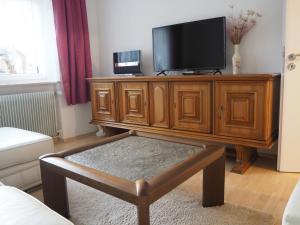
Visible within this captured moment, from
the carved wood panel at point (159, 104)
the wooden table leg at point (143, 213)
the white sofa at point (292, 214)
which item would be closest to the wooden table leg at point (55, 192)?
the wooden table leg at point (143, 213)

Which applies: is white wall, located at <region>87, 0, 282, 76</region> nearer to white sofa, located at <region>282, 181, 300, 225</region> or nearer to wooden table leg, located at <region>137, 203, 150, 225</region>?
white sofa, located at <region>282, 181, 300, 225</region>

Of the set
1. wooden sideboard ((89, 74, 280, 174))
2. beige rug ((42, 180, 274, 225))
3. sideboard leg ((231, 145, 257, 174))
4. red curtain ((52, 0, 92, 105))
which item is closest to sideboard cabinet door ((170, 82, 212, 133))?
wooden sideboard ((89, 74, 280, 174))

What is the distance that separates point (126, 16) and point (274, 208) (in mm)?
2812

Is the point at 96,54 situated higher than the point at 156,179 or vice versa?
the point at 96,54

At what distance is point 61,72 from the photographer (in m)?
3.25

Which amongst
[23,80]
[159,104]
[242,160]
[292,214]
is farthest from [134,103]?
[292,214]

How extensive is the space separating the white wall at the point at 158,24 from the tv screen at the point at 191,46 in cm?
19

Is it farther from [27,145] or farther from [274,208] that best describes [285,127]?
[27,145]

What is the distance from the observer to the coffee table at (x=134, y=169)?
107 centimetres

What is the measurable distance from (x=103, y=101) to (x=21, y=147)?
59.6 inches

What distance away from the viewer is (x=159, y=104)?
2676 millimetres

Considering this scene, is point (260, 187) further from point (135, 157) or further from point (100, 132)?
point (100, 132)

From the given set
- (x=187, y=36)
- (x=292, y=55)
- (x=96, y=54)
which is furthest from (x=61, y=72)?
A: (x=292, y=55)

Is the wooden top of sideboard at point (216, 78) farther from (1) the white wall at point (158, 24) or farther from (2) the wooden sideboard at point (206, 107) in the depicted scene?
(1) the white wall at point (158, 24)
